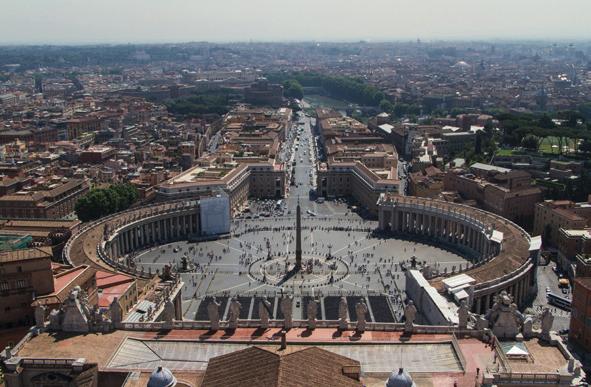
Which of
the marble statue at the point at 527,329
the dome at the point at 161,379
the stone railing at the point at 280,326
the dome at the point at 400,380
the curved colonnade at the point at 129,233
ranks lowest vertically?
the curved colonnade at the point at 129,233

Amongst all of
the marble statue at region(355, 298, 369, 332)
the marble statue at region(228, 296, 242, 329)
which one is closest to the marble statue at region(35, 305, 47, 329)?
the marble statue at region(228, 296, 242, 329)

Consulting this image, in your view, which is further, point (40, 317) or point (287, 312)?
point (287, 312)

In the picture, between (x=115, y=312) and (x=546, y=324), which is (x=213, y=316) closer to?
(x=115, y=312)

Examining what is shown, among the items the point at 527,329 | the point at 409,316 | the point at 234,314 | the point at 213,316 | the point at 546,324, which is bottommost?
the point at 527,329

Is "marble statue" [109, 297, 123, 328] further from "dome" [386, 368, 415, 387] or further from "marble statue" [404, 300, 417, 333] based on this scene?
"dome" [386, 368, 415, 387]

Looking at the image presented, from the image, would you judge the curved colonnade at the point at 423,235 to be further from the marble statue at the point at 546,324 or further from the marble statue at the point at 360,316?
the marble statue at the point at 360,316

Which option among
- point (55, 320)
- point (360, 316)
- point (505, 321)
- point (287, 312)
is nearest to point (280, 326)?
point (287, 312)

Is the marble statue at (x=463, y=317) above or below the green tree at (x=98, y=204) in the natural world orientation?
above

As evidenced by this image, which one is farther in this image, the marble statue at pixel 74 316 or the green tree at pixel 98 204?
the green tree at pixel 98 204

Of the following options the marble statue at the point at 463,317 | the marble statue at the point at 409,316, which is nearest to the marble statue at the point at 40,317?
the marble statue at the point at 409,316
